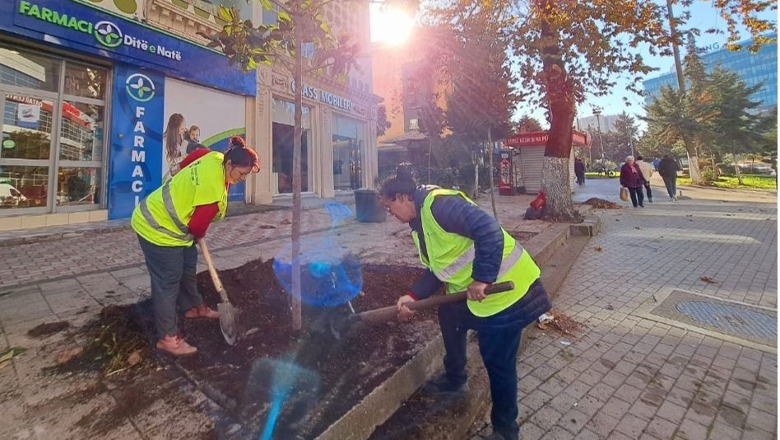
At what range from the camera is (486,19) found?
8.44 metres

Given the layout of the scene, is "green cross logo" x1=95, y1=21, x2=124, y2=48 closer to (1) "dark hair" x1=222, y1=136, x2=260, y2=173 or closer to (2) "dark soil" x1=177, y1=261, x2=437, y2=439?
(2) "dark soil" x1=177, y1=261, x2=437, y2=439

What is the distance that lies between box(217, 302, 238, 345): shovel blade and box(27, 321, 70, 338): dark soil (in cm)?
139

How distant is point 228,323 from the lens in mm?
2457

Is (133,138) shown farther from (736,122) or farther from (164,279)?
(736,122)

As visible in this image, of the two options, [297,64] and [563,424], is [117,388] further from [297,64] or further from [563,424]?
[563,424]

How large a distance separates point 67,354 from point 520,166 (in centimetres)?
1832

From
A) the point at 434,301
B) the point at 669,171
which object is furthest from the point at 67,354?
the point at 669,171

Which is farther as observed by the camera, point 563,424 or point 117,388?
point 563,424

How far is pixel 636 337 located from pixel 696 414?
1102 mm

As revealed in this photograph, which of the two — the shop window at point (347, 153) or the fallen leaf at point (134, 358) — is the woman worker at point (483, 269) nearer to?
the fallen leaf at point (134, 358)

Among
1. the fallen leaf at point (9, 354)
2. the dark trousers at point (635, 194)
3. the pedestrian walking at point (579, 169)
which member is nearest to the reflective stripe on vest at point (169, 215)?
the fallen leaf at point (9, 354)

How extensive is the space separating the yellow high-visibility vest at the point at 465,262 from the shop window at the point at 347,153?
1295cm

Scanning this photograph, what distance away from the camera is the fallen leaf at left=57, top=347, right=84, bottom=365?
2289 millimetres

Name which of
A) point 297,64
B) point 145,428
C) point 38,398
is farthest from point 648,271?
point 38,398
